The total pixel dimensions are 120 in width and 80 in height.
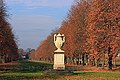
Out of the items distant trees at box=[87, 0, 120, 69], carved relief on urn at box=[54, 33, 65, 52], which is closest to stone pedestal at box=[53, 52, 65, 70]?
carved relief on urn at box=[54, 33, 65, 52]

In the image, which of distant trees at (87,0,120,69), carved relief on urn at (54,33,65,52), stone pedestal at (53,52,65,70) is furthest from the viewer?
distant trees at (87,0,120,69)

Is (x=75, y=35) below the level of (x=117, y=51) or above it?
above

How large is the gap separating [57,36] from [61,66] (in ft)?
12.5

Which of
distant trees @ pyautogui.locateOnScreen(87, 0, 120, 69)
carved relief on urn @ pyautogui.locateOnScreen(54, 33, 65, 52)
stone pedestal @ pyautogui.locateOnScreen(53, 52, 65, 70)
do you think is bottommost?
stone pedestal @ pyautogui.locateOnScreen(53, 52, 65, 70)

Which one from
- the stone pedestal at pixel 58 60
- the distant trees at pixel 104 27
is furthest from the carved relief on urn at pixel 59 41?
the distant trees at pixel 104 27

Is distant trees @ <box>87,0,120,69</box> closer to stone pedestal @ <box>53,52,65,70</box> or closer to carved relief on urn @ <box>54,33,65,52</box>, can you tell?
carved relief on urn @ <box>54,33,65,52</box>

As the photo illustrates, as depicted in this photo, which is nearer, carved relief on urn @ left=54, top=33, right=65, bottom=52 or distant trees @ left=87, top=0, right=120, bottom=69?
carved relief on urn @ left=54, top=33, right=65, bottom=52

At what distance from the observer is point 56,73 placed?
118 ft

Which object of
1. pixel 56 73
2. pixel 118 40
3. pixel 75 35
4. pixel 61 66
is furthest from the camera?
pixel 75 35

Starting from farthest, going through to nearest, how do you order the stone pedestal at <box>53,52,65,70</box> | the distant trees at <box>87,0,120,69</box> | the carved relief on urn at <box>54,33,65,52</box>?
the distant trees at <box>87,0,120,69</box> < the carved relief on urn at <box>54,33,65,52</box> < the stone pedestal at <box>53,52,65,70</box>

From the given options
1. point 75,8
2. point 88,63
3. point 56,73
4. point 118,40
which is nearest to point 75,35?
point 75,8

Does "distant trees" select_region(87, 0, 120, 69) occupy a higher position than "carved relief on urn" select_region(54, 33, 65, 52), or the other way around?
Answer: "distant trees" select_region(87, 0, 120, 69)

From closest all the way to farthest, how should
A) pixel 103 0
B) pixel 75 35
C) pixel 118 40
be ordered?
pixel 118 40
pixel 103 0
pixel 75 35

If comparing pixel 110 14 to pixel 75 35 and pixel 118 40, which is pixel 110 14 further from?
pixel 75 35
